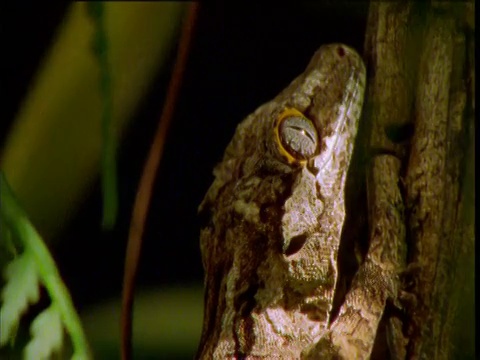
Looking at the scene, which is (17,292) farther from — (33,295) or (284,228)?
(284,228)

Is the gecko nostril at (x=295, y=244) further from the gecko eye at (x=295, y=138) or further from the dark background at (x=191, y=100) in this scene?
the dark background at (x=191, y=100)

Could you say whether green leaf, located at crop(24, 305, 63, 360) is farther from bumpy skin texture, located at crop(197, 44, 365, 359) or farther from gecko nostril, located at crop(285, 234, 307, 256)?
gecko nostril, located at crop(285, 234, 307, 256)

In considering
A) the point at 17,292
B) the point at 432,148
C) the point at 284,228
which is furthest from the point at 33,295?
the point at 432,148

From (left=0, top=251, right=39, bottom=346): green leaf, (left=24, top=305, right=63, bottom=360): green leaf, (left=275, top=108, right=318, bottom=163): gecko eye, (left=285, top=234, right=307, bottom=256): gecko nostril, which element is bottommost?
(left=24, top=305, right=63, bottom=360): green leaf

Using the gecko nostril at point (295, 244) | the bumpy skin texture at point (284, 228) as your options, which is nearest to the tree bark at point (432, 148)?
the bumpy skin texture at point (284, 228)

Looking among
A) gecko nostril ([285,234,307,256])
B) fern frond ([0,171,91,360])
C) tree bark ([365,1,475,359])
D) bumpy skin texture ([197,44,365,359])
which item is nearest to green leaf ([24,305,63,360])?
fern frond ([0,171,91,360])

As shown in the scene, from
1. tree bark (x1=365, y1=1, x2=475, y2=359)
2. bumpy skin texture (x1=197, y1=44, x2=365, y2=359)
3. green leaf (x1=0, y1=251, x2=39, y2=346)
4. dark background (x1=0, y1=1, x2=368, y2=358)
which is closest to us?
green leaf (x1=0, y1=251, x2=39, y2=346)
